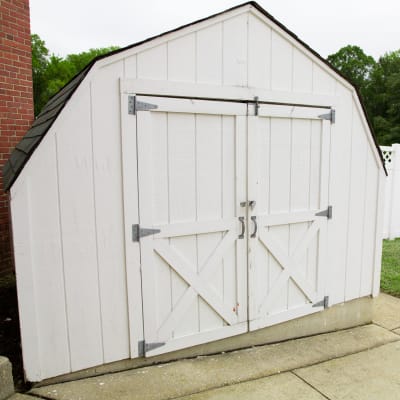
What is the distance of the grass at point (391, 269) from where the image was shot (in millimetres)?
5793

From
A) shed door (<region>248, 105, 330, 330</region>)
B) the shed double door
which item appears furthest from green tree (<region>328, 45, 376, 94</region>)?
the shed double door

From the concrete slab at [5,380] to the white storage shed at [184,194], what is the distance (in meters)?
0.14

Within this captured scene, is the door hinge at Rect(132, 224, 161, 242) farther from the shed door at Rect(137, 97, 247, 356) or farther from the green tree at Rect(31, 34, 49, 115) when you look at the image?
the green tree at Rect(31, 34, 49, 115)

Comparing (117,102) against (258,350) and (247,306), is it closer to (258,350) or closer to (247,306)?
(247,306)

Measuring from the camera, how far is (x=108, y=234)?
9.57ft

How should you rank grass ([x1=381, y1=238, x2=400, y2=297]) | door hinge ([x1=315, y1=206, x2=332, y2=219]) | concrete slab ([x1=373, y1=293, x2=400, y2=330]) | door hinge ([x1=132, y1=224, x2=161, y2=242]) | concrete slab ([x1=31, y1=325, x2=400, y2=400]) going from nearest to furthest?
concrete slab ([x1=31, y1=325, x2=400, y2=400])
door hinge ([x1=132, y1=224, x2=161, y2=242])
door hinge ([x1=315, y1=206, x2=332, y2=219])
concrete slab ([x1=373, y1=293, x2=400, y2=330])
grass ([x1=381, y1=238, x2=400, y2=297])

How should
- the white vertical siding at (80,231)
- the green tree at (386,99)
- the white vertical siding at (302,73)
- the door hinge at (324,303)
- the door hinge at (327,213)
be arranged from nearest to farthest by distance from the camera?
the white vertical siding at (80,231) → the white vertical siding at (302,73) → the door hinge at (327,213) → the door hinge at (324,303) → the green tree at (386,99)

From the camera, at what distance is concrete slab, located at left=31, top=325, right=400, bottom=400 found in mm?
2832

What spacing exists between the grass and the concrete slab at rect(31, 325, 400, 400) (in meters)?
1.70

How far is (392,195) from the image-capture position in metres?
8.91

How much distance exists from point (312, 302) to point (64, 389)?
252 centimetres

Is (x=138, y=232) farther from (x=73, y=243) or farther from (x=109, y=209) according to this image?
(x=73, y=243)

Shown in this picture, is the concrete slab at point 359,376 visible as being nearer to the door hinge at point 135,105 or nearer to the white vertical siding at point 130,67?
the door hinge at point 135,105

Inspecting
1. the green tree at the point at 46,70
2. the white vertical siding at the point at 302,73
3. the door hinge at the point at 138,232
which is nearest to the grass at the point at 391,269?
the white vertical siding at the point at 302,73
